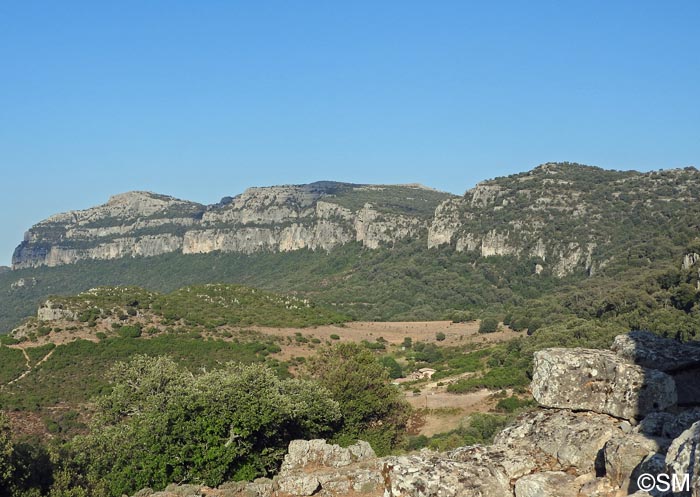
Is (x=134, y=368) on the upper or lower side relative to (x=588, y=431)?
lower

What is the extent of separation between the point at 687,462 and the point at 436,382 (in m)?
56.7

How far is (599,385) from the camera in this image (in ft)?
32.9

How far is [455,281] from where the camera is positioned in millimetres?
139750

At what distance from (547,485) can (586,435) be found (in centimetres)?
131

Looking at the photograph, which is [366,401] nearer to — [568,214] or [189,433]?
[189,433]

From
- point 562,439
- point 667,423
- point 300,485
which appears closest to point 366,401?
point 300,485

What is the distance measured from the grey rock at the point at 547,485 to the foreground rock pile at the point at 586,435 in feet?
0.05

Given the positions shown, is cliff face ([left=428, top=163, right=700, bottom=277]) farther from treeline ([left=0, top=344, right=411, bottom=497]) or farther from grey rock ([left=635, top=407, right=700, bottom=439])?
grey rock ([left=635, top=407, right=700, bottom=439])

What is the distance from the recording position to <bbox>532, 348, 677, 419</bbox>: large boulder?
377 inches

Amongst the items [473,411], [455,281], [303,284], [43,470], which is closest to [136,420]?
[43,470]

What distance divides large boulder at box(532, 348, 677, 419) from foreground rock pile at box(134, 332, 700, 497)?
0.05 feet

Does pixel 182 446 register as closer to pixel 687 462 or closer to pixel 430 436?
pixel 687 462

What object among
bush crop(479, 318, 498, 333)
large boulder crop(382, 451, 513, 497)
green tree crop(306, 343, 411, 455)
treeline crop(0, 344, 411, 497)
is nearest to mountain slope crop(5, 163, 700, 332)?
bush crop(479, 318, 498, 333)

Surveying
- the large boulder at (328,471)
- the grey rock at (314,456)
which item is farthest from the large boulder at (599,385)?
the grey rock at (314,456)
